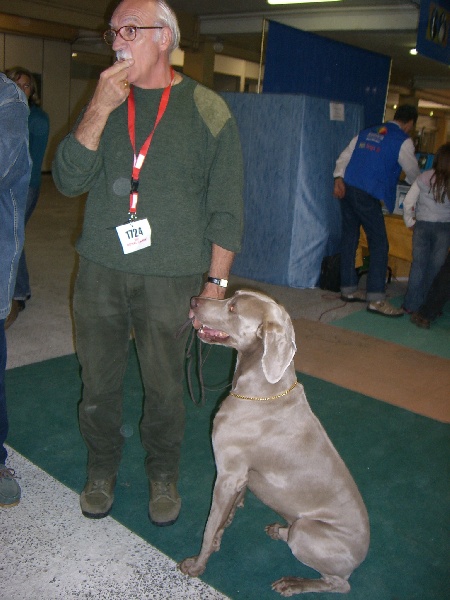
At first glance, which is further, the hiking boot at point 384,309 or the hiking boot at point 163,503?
the hiking boot at point 384,309

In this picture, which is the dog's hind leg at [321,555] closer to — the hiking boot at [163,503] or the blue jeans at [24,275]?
the hiking boot at [163,503]

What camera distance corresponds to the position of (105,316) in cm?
225

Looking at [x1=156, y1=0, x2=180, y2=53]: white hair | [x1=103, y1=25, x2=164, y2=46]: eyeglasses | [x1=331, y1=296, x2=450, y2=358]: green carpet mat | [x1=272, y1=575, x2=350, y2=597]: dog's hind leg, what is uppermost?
[x1=156, y1=0, x2=180, y2=53]: white hair

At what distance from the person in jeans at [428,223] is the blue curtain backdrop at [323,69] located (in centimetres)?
224

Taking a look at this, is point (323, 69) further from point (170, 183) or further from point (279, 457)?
point (279, 457)

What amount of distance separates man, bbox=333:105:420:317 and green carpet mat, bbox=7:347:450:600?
7.28 ft

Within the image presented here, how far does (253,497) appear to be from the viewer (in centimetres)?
274

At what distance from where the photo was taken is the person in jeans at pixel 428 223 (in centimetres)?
536

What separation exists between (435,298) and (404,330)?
437 mm

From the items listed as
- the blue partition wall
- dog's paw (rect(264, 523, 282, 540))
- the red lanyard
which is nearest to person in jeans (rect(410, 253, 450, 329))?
the blue partition wall

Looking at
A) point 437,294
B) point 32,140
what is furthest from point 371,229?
point 32,140

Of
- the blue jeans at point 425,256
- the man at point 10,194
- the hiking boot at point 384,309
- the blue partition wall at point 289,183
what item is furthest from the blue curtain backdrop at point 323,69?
the man at point 10,194

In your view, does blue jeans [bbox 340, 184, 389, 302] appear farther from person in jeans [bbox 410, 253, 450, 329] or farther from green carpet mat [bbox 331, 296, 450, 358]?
person in jeans [bbox 410, 253, 450, 329]

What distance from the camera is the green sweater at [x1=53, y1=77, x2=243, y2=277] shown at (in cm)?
209
